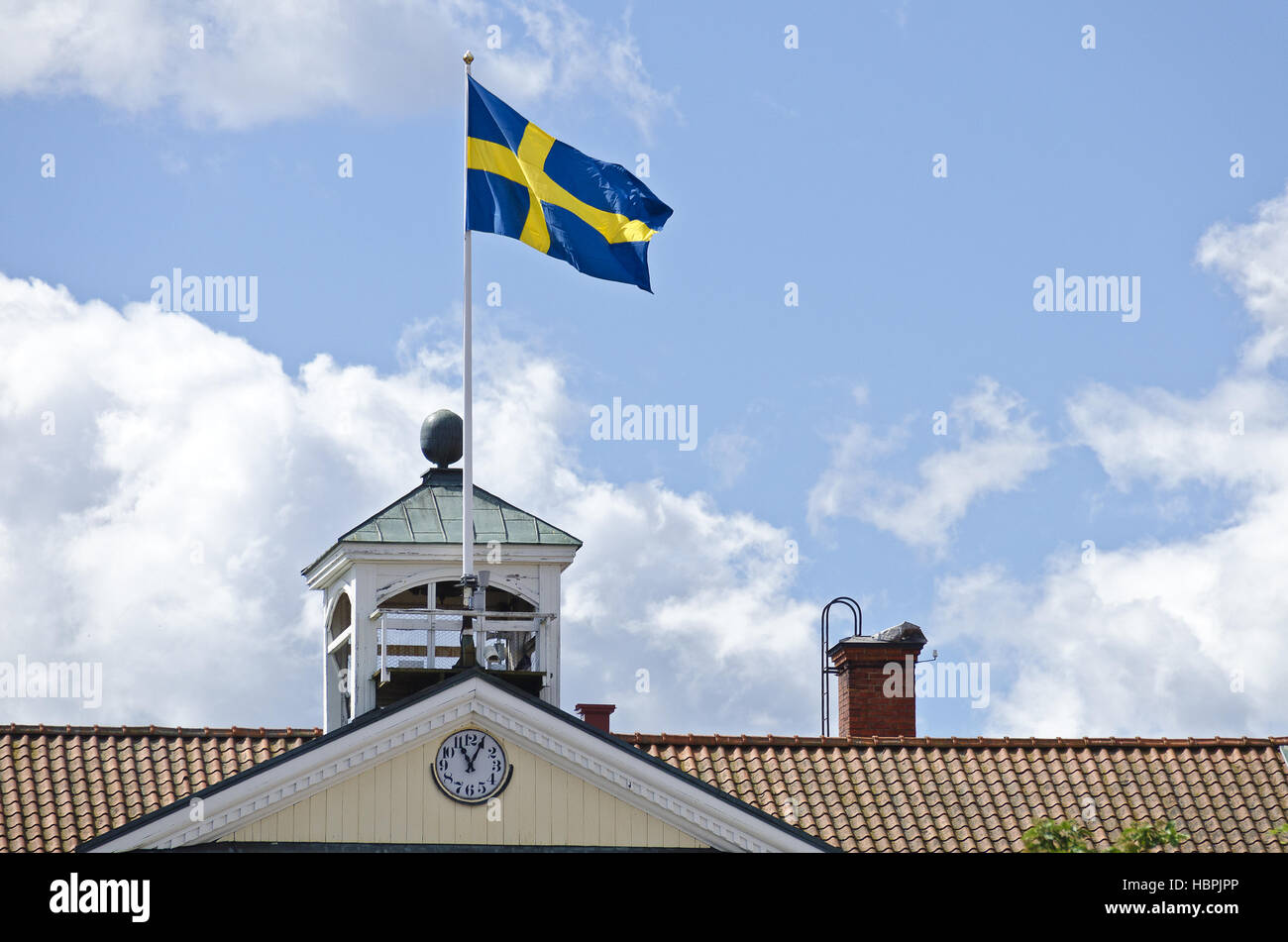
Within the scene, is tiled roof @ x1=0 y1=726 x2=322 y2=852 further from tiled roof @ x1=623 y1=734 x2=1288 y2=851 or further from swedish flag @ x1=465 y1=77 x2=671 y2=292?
swedish flag @ x1=465 y1=77 x2=671 y2=292

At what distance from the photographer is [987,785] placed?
100 feet

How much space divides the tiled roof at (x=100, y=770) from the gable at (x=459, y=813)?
3069 millimetres

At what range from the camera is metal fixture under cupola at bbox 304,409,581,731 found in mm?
28469

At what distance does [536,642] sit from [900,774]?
200 inches

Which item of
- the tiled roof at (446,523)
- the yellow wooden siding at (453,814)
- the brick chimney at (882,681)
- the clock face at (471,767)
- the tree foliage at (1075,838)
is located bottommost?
the tree foliage at (1075,838)

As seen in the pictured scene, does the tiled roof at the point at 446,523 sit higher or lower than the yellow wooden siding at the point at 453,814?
higher

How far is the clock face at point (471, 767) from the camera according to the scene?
26562mm

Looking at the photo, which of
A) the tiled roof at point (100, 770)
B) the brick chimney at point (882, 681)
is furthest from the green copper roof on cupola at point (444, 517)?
the brick chimney at point (882, 681)

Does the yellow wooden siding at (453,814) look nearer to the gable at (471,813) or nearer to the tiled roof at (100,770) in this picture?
the gable at (471,813)

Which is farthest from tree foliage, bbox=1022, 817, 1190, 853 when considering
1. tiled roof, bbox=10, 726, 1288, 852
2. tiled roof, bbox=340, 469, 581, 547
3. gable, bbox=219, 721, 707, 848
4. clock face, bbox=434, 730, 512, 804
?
tiled roof, bbox=340, 469, 581, 547

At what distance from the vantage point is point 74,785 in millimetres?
28828

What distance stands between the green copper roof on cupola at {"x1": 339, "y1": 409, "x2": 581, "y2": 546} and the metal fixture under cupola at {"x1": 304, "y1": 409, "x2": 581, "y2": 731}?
0.04 ft
